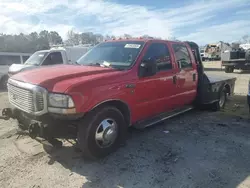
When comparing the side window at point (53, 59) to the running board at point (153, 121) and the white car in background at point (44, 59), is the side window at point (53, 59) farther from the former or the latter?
the running board at point (153, 121)

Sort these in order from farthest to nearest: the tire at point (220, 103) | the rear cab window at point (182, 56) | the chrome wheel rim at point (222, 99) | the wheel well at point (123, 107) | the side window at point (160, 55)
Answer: the chrome wheel rim at point (222, 99), the tire at point (220, 103), the rear cab window at point (182, 56), the side window at point (160, 55), the wheel well at point (123, 107)

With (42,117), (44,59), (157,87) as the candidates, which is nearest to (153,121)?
(157,87)

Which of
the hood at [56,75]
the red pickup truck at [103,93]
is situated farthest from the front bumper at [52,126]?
the hood at [56,75]

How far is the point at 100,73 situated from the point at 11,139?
2.32m

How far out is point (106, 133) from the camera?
12.0 ft

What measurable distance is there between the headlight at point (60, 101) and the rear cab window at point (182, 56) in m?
2.83

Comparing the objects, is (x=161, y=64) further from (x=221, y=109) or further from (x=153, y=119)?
(x=221, y=109)

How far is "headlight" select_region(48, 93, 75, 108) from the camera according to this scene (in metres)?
3.14

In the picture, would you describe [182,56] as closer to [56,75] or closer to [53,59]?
[56,75]

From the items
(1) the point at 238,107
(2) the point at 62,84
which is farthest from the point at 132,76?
(1) the point at 238,107

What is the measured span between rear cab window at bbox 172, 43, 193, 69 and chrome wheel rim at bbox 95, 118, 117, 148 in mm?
2249

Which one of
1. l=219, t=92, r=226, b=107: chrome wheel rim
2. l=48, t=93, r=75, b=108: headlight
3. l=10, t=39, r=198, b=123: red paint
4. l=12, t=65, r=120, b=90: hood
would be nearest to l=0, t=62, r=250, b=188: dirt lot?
l=10, t=39, r=198, b=123: red paint

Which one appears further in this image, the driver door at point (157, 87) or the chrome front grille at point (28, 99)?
the driver door at point (157, 87)

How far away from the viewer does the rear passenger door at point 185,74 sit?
5191 millimetres
